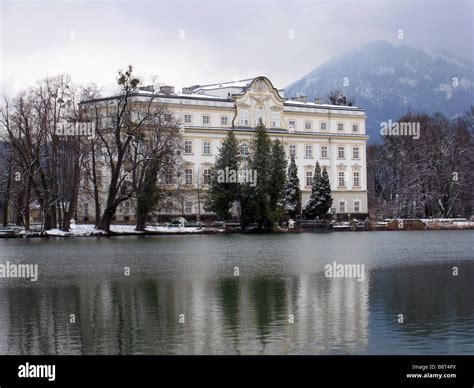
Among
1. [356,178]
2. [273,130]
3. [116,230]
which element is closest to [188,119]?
[273,130]

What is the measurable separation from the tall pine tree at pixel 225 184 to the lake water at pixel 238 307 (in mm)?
32106

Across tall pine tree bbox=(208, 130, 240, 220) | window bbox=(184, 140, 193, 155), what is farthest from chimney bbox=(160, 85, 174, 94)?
tall pine tree bbox=(208, 130, 240, 220)

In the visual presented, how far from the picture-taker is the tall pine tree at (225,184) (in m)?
65.6

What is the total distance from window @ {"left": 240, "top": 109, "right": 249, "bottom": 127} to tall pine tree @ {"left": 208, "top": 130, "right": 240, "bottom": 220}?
47.1ft

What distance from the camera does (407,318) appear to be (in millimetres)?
18016

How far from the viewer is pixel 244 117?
270 ft

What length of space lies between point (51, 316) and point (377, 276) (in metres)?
10.7

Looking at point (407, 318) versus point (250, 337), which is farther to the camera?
point (407, 318)

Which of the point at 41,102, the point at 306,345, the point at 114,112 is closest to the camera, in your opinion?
the point at 306,345

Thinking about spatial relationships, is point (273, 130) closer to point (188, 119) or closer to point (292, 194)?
point (188, 119)

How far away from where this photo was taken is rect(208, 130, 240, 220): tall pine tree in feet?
215

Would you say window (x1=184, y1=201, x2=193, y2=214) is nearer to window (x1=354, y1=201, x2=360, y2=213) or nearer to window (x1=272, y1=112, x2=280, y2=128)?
window (x1=272, y1=112, x2=280, y2=128)
